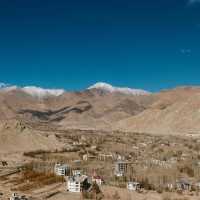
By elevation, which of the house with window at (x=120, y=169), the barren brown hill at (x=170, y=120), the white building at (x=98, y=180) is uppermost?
the barren brown hill at (x=170, y=120)

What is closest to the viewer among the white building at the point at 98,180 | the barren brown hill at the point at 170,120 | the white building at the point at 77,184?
the white building at the point at 77,184

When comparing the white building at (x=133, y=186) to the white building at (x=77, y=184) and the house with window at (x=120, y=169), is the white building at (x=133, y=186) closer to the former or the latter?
the white building at (x=77, y=184)

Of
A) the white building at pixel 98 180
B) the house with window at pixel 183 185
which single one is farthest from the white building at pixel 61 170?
the house with window at pixel 183 185

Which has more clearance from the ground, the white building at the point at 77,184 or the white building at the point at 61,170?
the white building at the point at 61,170

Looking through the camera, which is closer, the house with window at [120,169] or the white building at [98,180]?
the white building at [98,180]

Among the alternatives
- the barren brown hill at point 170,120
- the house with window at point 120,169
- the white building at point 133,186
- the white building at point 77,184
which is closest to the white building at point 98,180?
the white building at point 77,184

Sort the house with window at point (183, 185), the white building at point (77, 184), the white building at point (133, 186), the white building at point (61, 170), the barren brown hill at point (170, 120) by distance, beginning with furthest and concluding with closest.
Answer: the barren brown hill at point (170, 120) < the white building at point (61, 170) < the house with window at point (183, 185) < the white building at point (133, 186) < the white building at point (77, 184)

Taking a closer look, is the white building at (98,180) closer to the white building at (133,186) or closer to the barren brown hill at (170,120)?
the white building at (133,186)

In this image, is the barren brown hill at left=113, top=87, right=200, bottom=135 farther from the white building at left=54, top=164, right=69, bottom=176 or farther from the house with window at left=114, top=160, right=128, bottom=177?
the white building at left=54, top=164, right=69, bottom=176

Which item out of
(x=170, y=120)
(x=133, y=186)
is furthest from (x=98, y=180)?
(x=170, y=120)
